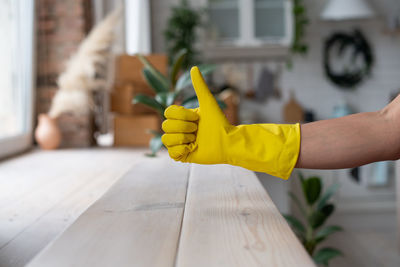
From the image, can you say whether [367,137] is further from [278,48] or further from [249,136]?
[278,48]

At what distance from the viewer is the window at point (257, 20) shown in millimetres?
4219

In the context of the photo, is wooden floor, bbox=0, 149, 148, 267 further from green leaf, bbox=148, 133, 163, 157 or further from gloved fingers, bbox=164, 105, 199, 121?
gloved fingers, bbox=164, 105, 199, 121

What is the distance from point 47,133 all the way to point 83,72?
40 cm

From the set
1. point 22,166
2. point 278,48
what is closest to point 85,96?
point 22,166

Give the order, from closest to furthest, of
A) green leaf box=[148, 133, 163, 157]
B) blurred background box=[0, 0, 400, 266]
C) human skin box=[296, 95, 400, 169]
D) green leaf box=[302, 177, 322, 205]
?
human skin box=[296, 95, 400, 169], green leaf box=[148, 133, 163, 157], green leaf box=[302, 177, 322, 205], blurred background box=[0, 0, 400, 266]

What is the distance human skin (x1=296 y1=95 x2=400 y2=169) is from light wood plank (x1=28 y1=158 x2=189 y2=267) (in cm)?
28

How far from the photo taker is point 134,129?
254 centimetres

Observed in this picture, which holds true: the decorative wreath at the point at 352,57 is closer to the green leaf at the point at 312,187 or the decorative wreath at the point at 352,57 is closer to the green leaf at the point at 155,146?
the green leaf at the point at 312,187

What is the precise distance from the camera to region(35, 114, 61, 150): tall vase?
2.35 metres

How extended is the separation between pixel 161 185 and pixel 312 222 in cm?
111

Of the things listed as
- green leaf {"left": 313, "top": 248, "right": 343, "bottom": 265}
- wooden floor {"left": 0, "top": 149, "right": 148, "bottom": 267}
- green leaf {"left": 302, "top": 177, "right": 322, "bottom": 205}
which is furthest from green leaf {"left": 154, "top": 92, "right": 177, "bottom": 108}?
green leaf {"left": 313, "top": 248, "right": 343, "bottom": 265}

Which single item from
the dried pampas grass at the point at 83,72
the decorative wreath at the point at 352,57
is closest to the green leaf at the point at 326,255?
the dried pampas grass at the point at 83,72

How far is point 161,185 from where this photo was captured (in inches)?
43.4

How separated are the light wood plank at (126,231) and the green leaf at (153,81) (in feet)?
2.71
